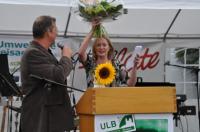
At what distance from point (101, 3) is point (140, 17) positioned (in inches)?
139

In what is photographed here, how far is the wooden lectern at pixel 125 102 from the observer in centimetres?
264

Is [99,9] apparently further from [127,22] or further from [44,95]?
[127,22]

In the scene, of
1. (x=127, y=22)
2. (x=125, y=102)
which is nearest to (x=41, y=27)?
(x=125, y=102)

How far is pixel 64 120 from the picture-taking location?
277cm

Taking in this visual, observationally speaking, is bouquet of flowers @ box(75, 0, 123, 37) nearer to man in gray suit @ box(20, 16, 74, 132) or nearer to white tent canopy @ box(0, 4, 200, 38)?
man in gray suit @ box(20, 16, 74, 132)

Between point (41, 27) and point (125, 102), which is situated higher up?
point (41, 27)

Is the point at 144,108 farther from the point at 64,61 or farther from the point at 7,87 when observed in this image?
the point at 7,87

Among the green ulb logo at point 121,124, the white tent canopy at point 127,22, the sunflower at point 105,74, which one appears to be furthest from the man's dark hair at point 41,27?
the white tent canopy at point 127,22

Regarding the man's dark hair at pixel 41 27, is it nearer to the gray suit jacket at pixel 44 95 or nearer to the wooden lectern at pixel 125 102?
the gray suit jacket at pixel 44 95

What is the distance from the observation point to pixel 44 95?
2.72m

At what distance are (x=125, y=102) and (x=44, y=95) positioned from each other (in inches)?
20.2

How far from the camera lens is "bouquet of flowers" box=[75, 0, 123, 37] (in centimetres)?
326

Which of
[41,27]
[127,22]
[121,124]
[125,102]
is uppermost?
[127,22]

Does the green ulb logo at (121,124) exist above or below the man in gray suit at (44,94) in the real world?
below
